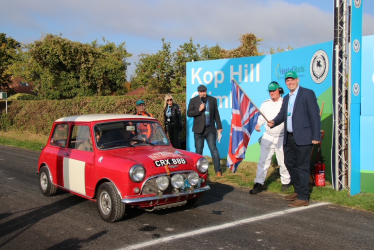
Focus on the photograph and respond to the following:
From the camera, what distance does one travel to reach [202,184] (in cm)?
601

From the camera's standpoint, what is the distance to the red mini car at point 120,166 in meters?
5.31

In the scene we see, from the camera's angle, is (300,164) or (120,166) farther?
(300,164)

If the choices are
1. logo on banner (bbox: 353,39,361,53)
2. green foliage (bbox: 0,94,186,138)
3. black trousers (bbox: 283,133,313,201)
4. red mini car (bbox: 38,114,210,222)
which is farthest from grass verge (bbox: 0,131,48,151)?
logo on banner (bbox: 353,39,361,53)

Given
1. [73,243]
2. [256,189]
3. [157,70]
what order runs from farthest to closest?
[157,70], [256,189], [73,243]

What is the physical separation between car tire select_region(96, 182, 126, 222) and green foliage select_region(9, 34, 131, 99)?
61.6 ft

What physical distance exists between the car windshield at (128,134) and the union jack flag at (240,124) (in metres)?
1.70

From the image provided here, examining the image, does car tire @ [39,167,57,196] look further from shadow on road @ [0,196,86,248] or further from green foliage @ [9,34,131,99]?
green foliage @ [9,34,131,99]

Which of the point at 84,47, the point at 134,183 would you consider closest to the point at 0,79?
the point at 84,47

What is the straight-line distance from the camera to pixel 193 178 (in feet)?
18.9

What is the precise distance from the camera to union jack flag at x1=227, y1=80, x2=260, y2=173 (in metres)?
7.63

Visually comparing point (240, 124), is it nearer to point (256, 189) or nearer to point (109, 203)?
point (256, 189)

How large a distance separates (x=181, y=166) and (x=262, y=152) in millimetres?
2288

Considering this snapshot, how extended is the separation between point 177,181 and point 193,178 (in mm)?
325

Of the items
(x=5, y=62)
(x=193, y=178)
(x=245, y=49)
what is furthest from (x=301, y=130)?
(x=5, y=62)
